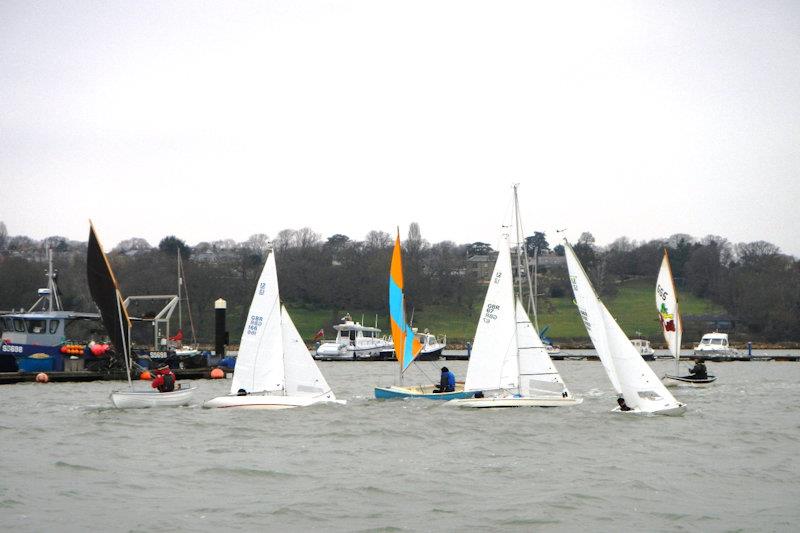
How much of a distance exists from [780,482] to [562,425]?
325 inches

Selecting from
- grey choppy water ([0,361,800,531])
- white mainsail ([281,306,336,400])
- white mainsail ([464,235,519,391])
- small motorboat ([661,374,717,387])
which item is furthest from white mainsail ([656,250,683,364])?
white mainsail ([281,306,336,400])

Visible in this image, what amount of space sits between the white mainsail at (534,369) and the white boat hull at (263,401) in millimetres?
6203

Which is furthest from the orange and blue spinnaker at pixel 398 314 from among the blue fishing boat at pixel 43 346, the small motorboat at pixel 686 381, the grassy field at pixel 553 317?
the grassy field at pixel 553 317

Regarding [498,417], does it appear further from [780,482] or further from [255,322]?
[780,482]

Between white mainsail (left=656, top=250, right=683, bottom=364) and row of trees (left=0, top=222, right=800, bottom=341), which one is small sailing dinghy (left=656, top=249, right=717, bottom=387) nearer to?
white mainsail (left=656, top=250, right=683, bottom=364)

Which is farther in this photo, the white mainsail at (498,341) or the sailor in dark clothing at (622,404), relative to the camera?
the white mainsail at (498,341)

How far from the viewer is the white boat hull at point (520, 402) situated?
2836cm

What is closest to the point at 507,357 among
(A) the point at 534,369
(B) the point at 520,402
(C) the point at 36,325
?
(A) the point at 534,369

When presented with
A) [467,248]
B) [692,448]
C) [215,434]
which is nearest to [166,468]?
[215,434]

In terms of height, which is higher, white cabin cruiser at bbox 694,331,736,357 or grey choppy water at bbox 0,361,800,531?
white cabin cruiser at bbox 694,331,736,357

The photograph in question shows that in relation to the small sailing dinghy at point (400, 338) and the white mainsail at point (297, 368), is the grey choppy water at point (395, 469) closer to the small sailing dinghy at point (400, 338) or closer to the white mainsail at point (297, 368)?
the small sailing dinghy at point (400, 338)

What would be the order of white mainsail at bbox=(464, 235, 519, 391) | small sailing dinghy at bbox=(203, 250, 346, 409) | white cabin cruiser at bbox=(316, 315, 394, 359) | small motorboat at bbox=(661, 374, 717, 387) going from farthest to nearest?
1. white cabin cruiser at bbox=(316, 315, 394, 359)
2. small motorboat at bbox=(661, 374, 717, 387)
3. white mainsail at bbox=(464, 235, 519, 391)
4. small sailing dinghy at bbox=(203, 250, 346, 409)

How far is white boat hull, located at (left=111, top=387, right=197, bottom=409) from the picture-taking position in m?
28.9

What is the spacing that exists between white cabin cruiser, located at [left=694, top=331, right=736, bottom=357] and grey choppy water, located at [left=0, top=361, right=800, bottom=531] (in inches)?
1860
